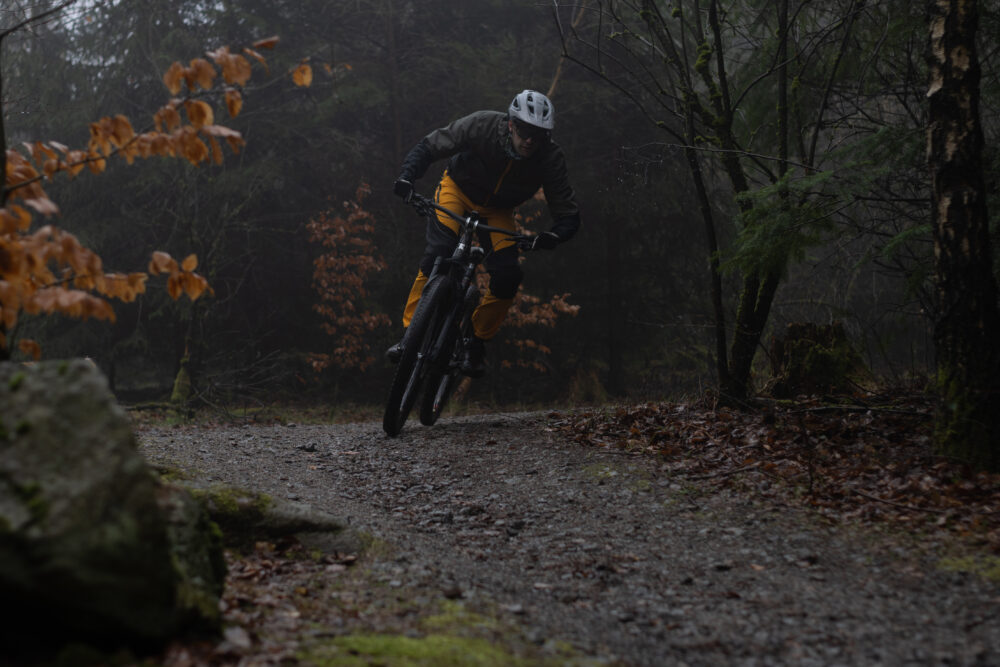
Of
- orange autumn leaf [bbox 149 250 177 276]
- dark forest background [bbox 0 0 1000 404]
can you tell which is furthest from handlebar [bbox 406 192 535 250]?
dark forest background [bbox 0 0 1000 404]

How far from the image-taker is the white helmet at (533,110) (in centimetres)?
590

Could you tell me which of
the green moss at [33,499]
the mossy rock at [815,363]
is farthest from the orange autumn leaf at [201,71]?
the mossy rock at [815,363]

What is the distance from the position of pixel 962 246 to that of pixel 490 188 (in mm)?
3547

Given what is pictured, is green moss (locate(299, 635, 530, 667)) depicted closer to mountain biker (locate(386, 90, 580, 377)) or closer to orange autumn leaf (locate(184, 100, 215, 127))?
orange autumn leaf (locate(184, 100, 215, 127))

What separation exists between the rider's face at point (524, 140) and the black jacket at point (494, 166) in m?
0.08

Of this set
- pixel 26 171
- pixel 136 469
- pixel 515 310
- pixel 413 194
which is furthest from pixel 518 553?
pixel 515 310

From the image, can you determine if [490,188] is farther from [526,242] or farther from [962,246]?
[962,246]

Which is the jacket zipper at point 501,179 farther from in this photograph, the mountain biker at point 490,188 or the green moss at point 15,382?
the green moss at point 15,382

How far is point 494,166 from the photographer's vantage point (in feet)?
21.0

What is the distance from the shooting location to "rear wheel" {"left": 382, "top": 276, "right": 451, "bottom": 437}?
615cm

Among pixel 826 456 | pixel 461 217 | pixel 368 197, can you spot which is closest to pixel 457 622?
pixel 826 456

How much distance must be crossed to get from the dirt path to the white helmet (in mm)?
2474

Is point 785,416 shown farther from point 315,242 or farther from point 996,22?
point 315,242

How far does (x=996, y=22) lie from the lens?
510 centimetres
